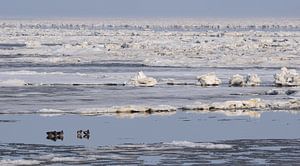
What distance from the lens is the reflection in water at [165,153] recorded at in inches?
492

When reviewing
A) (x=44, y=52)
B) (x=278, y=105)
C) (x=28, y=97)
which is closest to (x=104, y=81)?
(x=28, y=97)

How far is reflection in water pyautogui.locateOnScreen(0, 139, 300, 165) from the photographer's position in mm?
12484

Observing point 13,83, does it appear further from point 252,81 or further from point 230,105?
point 230,105

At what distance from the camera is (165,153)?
1322cm

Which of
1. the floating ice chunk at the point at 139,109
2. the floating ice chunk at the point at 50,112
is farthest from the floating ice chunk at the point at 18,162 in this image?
the floating ice chunk at the point at 139,109

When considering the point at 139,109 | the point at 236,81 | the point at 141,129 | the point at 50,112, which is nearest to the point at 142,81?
the point at 236,81

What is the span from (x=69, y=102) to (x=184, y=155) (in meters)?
7.55

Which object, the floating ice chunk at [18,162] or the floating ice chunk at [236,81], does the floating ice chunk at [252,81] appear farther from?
the floating ice chunk at [18,162]

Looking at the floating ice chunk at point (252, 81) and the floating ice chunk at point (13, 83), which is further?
the floating ice chunk at point (252, 81)

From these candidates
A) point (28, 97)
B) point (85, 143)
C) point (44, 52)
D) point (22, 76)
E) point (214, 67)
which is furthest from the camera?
point (44, 52)

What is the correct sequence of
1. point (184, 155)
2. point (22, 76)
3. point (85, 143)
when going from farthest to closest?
point (22, 76), point (85, 143), point (184, 155)

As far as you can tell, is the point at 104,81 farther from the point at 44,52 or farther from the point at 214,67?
the point at 44,52

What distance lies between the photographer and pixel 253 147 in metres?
13.9


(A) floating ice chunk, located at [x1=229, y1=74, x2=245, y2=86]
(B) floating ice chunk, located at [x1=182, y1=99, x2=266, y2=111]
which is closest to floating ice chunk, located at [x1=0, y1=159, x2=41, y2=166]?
(B) floating ice chunk, located at [x1=182, y1=99, x2=266, y2=111]
